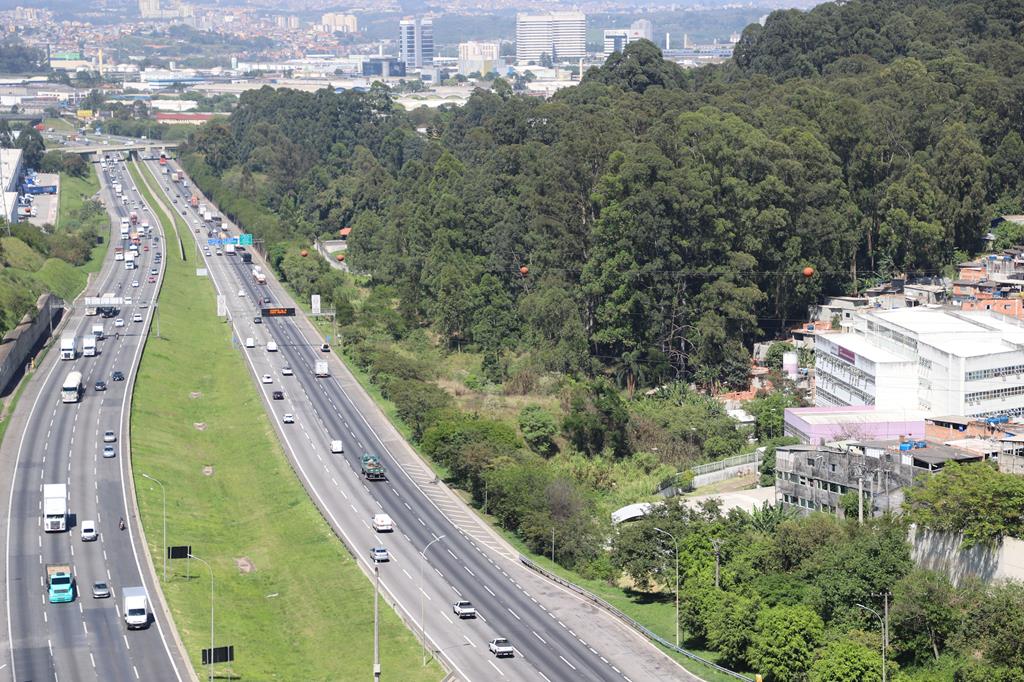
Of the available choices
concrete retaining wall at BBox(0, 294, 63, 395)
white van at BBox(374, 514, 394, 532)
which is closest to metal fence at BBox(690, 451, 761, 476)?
white van at BBox(374, 514, 394, 532)

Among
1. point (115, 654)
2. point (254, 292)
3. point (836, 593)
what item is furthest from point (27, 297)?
point (836, 593)

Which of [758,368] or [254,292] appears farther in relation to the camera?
[254,292]

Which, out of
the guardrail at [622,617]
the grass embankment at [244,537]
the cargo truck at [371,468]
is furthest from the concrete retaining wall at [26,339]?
the guardrail at [622,617]

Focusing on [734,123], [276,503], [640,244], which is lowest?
[276,503]

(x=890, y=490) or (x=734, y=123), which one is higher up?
(x=734, y=123)

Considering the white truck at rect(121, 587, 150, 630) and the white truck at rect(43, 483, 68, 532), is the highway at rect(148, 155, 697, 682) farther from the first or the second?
the white truck at rect(43, 483, 68, 532)

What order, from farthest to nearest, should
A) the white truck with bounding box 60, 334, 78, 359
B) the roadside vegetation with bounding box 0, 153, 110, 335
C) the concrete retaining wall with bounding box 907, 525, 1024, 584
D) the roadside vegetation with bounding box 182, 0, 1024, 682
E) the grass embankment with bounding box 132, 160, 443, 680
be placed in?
the roadside vegetation with bounding box 0, 153, 110, 335 → the white truck with bounding box 60, 334, 78, 359 → the roadside vegetation with bounding box 182, 0, 1024, 682 → the grass embankment with bounding box 132, 160, 443, 680 → the concrete retaining wall with bounding box 907, 525, 1024, 584

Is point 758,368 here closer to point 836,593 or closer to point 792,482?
point 792,482
